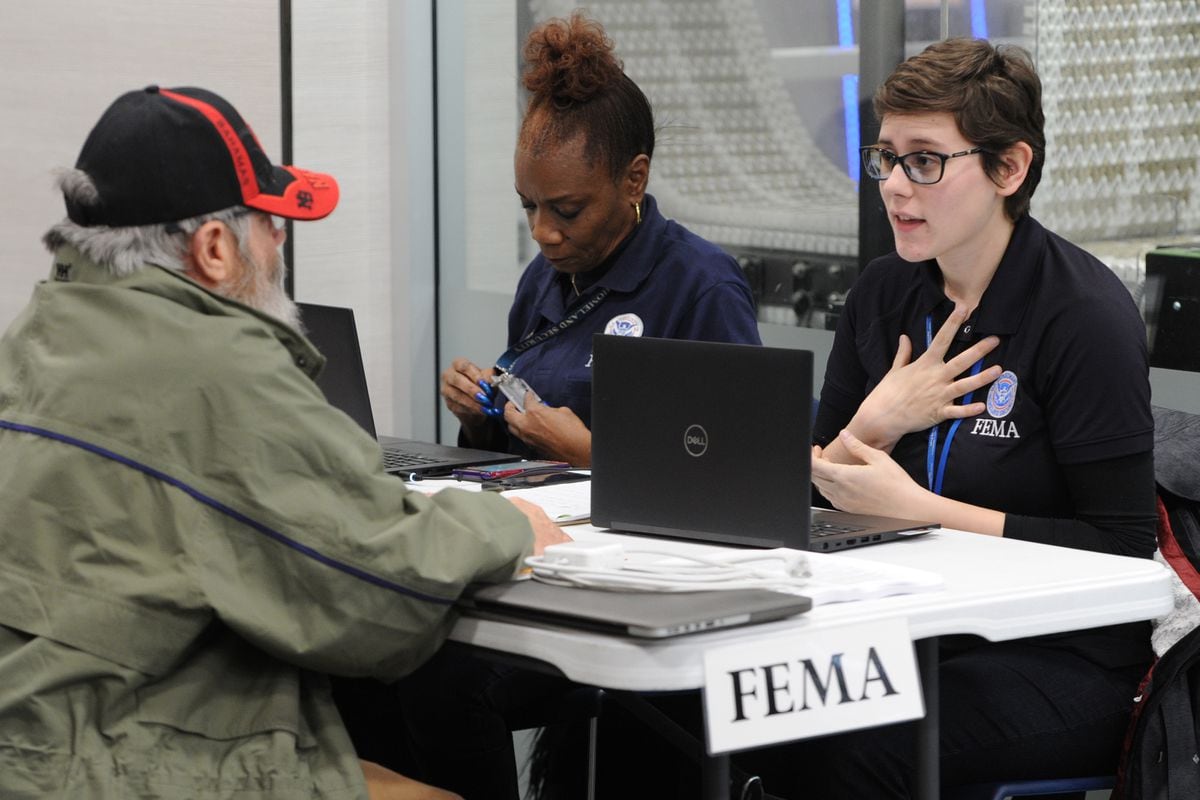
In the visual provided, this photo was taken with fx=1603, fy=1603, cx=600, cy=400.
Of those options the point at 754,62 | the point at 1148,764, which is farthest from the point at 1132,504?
the point at 754,62

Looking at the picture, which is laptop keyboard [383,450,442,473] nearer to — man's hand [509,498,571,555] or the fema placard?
man's hand [509,498,571,555]

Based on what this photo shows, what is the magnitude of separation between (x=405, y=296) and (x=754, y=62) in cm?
144

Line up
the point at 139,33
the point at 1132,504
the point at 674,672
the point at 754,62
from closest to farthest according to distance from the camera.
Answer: the point at 674,672 → the point at 1132,504 → the point at 754,62 → the point at 139,33

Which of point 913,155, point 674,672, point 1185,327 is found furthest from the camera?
point 1185,327

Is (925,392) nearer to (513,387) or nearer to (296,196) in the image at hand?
(513,387)

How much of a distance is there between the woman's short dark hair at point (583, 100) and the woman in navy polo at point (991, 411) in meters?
0.59

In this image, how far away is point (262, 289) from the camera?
5.88ft

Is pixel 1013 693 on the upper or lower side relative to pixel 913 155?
lower

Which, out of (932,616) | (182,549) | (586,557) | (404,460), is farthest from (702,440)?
(404,460)

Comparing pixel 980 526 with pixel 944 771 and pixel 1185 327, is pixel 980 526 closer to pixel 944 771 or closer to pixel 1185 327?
pixel 944 771

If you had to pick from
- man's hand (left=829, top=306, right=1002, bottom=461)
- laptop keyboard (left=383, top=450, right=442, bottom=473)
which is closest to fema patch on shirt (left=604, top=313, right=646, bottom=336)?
laptop keyboard (left=383, top=450, right=442, bottom=473)

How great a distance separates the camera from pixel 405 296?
15.0ft

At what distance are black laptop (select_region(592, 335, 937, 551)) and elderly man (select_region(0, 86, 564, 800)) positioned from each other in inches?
15.3

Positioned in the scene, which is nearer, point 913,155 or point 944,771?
point 944,771
